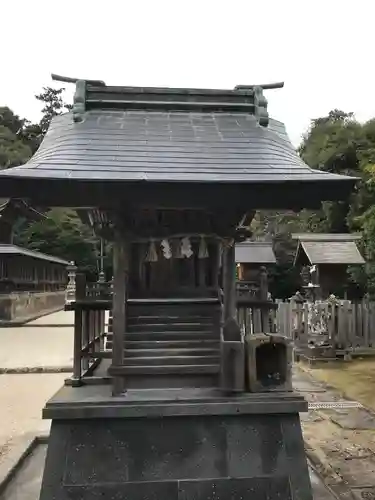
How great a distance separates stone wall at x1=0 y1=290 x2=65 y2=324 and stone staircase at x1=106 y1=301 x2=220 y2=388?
65.6 feet

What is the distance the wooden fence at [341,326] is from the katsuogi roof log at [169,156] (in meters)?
8.60

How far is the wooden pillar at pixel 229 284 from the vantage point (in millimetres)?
5039

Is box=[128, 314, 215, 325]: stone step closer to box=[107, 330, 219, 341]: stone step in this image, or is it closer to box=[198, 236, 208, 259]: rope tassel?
box=[107, 330, 219, 341]: stone step

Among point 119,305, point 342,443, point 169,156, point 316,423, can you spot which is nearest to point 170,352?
point 119,305

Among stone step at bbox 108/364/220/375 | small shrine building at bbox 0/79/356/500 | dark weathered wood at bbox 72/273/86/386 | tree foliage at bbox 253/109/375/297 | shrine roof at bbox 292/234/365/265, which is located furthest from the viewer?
tree foliage at bbox 253/109/375/297

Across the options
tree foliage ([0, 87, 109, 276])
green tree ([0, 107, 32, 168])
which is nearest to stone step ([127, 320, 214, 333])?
tree foliage ([0, 87, 109, 276])

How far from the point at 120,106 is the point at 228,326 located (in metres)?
2.87

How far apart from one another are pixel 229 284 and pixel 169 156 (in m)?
1.46

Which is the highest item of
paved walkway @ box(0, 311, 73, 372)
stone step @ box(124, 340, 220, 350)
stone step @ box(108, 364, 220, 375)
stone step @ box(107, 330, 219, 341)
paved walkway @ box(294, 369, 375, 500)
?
stone step @ box(107, 330, 219, 341)

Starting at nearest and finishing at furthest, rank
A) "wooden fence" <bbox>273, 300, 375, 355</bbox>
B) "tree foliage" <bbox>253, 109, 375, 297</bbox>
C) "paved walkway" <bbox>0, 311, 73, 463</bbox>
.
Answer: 1. "paved walkway" <bbox>0, 311, 73, 463</bbox>
2. "wooden fence" <bbox>273, 300, 375, 355</bbox>
3. "tree foliage" <bbox>253, 109, 375, 297</bbox>

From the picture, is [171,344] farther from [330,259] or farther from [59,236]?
[59,236]

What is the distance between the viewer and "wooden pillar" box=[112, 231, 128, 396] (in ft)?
15.9

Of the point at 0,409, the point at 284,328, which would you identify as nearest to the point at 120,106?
the point at 0,409

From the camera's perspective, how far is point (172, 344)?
512 cm
